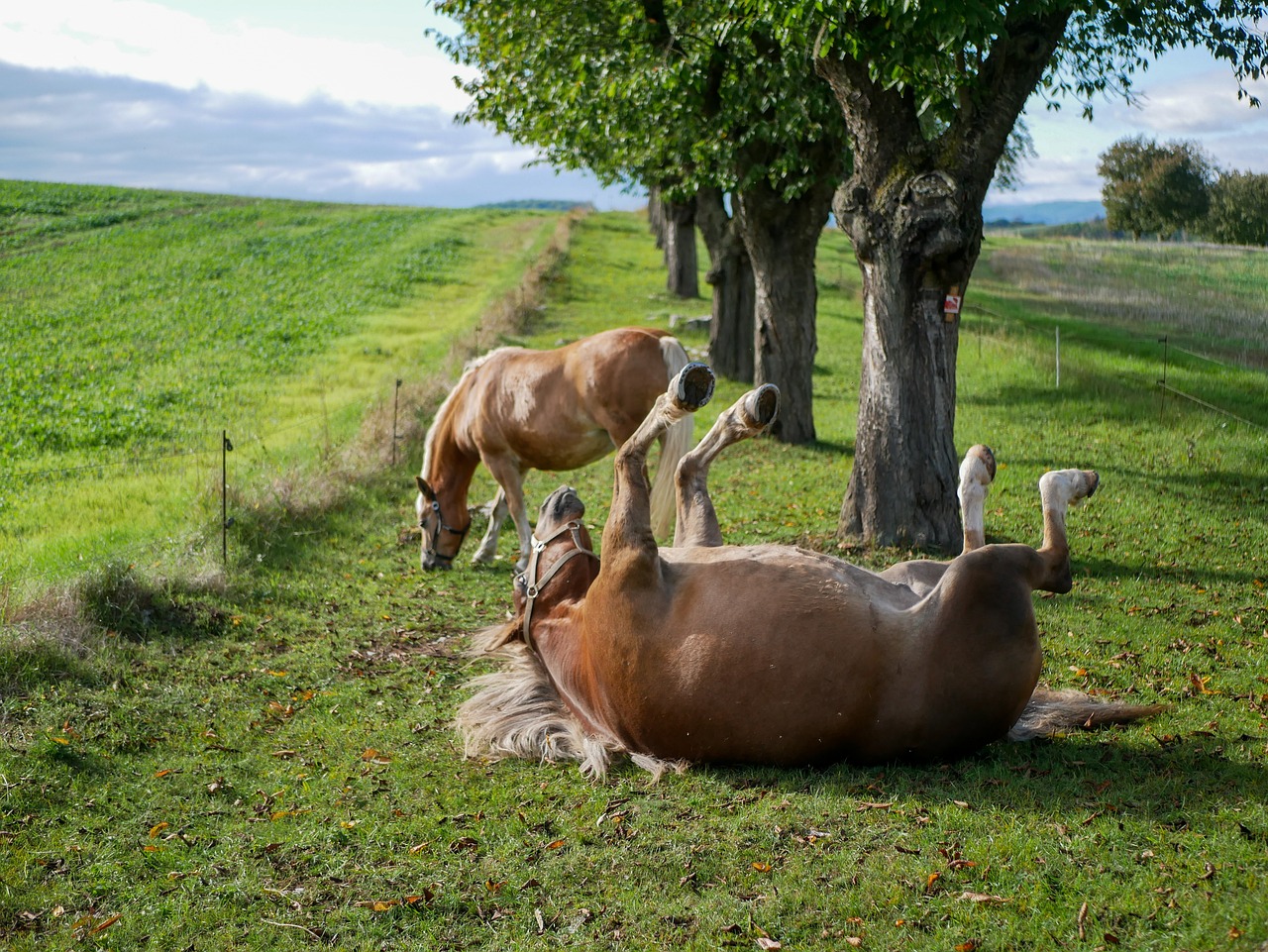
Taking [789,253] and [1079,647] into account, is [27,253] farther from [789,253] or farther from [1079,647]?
[1079,647]

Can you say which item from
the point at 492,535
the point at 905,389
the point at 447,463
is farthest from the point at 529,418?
the point at 905,389

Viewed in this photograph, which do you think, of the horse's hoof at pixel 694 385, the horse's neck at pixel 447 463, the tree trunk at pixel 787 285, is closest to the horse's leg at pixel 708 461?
the horse's hoof at pixel 694 385

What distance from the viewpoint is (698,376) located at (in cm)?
505

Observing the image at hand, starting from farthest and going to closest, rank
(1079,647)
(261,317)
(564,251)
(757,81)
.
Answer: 1. (564,251)
2. (261,317)
3. (757,81)
4. (1079,647)

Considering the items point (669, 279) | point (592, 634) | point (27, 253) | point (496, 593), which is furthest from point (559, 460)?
point (27, 253)

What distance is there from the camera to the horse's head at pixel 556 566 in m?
6.00

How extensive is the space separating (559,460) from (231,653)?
3799 millimetres

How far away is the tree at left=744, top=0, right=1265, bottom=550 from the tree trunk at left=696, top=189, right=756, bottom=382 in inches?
339

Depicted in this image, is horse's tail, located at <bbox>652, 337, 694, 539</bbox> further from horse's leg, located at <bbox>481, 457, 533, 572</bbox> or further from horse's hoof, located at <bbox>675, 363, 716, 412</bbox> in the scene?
horse's hoof, located at <bbox>675, 363, 716, 412</bbox>

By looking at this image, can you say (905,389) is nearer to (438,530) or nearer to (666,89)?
(438,530)

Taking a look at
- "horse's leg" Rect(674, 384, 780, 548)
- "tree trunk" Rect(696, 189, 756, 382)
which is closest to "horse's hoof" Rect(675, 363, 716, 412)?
"horse's leg" Rect(674, 384, 780, 548)

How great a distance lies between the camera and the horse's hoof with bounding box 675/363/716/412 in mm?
5008

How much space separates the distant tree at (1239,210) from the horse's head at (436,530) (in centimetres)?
1306

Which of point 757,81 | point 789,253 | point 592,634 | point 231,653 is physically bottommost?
point 231,653
